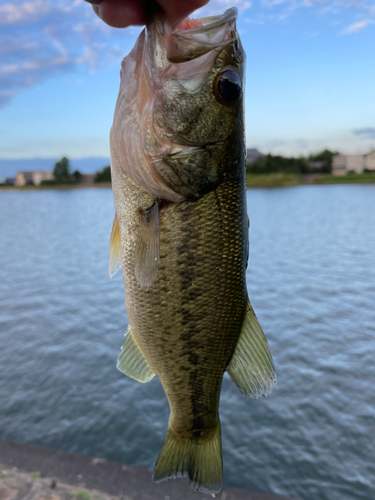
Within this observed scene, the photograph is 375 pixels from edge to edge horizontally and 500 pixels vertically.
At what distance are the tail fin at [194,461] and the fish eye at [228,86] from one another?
170 cm

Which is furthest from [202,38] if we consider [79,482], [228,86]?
[79,482]

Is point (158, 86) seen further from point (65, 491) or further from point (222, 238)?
point (65, 491)

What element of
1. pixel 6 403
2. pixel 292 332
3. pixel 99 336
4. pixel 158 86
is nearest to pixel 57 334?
pixel 99 336

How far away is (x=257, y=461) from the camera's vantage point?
532cm

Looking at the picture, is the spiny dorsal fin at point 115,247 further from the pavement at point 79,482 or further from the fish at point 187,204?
the pavement at point 79,482

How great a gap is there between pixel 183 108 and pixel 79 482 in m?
3.97

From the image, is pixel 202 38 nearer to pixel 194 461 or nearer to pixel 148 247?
pixel 148 247

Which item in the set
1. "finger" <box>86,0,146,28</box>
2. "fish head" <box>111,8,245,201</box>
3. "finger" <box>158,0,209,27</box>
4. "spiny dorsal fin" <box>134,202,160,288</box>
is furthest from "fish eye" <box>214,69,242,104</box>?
"spiny dorsal fin" <box>134,202,160,288</box>

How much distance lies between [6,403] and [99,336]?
2843 mm

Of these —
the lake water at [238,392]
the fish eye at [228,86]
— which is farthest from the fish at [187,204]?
the lake water at [238,392]

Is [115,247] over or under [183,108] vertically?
under

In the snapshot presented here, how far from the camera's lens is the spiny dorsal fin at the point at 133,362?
6.63 ft

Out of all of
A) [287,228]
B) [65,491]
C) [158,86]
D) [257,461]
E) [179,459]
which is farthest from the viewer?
[287,228]

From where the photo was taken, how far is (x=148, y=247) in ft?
5.45
